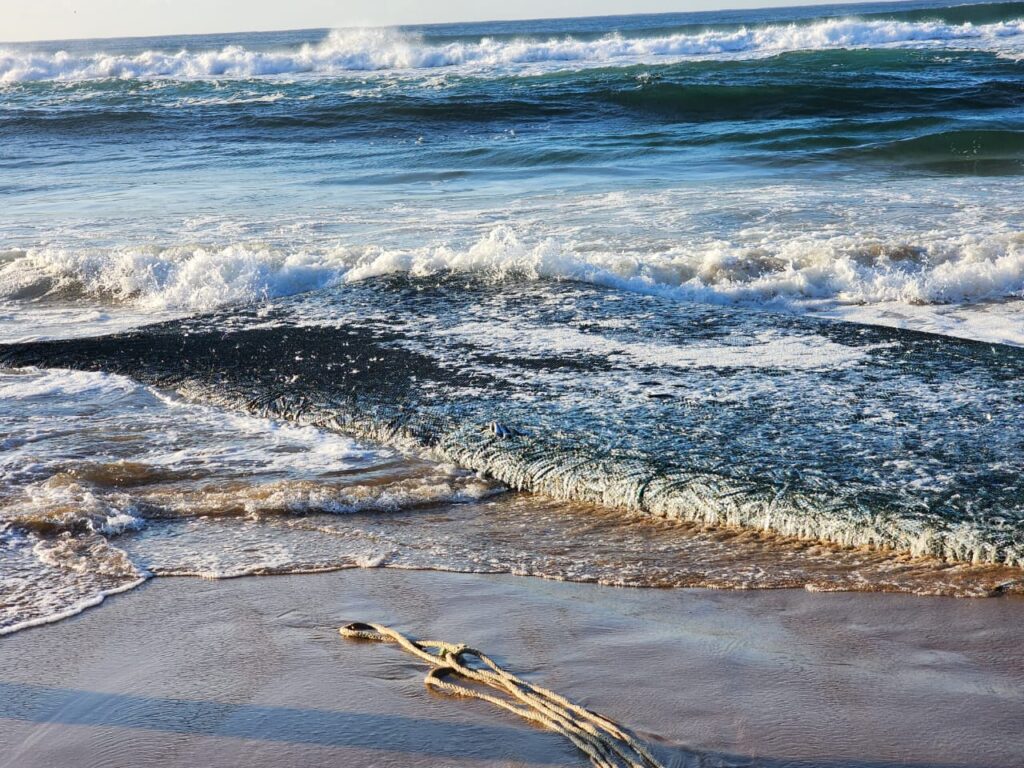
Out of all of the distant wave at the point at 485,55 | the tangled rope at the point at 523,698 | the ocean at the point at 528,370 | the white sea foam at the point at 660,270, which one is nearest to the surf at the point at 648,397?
the ocean at the point at 528,370

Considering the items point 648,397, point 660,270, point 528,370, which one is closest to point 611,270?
point 660,270

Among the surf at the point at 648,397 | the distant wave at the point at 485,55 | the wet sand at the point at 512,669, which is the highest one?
the distant wave at the point at 485,55

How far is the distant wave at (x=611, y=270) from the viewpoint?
693cm

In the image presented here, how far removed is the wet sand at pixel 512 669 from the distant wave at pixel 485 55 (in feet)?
91.6

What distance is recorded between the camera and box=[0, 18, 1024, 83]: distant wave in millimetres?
31359

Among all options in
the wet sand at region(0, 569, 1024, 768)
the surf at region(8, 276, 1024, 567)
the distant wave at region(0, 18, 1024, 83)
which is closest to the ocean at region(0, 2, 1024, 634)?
the surf at region(8, 276, 1024, 567)

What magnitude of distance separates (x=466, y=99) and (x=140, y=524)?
1742 cm

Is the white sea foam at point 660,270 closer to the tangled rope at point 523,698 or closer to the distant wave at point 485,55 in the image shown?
the tangled rope at point 523,698

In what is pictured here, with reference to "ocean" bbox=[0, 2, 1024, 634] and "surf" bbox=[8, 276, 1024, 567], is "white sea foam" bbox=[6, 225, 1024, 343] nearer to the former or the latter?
"ocean" bbox=[0, 2, 1024, 634]

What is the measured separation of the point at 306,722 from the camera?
8.27ft

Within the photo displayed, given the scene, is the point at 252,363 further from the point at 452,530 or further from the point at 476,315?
the point at 452,530

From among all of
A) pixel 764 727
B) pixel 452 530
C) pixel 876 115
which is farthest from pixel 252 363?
pixel 876 115

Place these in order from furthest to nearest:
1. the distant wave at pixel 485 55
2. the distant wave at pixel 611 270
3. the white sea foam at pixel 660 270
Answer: the distant wave at pixel 485 55
the distant wave at pixel 611 270
the white sea foam at pixel 660 270

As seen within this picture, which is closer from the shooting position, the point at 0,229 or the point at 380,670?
the point at 380,670
